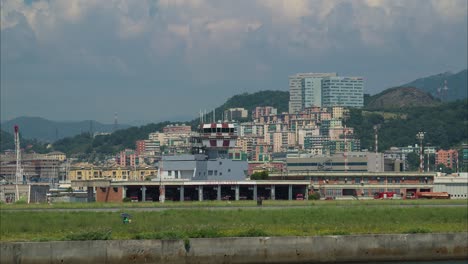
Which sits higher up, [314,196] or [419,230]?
[314,196]

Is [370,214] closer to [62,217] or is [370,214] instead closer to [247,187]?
[62,217]

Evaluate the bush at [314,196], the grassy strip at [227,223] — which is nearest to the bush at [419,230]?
the grassy strip at [227,223]

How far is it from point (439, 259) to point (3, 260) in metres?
26.6

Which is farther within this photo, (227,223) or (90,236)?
(227,223)

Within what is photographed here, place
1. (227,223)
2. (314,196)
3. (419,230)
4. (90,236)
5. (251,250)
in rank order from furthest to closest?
(314,196), (227,223), (419,230), (251,250), (90,236)

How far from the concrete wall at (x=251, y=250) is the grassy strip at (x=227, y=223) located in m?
1.37

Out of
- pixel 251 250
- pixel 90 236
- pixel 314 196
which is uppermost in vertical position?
pixel 314 196

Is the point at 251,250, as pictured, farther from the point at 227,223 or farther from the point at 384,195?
the point at 384,195

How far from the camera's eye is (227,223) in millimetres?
72750

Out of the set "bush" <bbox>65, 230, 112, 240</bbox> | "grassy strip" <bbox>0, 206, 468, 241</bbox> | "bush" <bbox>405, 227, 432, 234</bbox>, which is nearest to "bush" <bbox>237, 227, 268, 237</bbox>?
"grassy strip" <bbox>0, 206, 468, 241</bbox>

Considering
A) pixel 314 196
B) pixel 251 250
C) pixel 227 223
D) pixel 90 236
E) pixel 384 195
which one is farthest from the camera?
pixel 384 195

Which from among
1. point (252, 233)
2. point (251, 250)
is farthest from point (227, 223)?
point (251, 250)

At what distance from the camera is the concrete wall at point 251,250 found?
58.8m

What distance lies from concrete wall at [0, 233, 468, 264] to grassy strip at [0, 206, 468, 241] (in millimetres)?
1366
